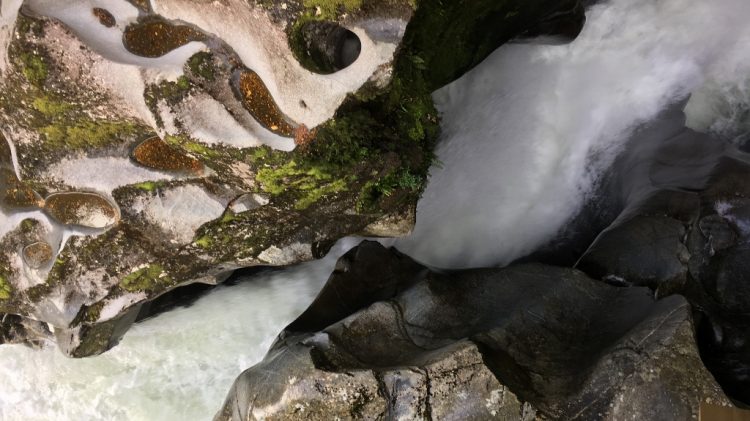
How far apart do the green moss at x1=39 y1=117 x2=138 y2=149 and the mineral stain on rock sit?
0.47 m

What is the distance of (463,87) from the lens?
16.2 ft

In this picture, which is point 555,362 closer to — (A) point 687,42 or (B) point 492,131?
(B) point 492,131

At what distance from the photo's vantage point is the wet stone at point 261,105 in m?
2.86

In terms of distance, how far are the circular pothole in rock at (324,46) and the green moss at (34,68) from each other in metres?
1.30

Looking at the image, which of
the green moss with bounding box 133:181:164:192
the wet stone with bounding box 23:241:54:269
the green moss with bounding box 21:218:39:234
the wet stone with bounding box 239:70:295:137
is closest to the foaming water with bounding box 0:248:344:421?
the wet stone with bounding box 23:241:54:269

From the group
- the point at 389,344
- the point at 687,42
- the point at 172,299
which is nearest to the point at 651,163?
the point at 687,42

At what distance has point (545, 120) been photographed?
5.03 metres

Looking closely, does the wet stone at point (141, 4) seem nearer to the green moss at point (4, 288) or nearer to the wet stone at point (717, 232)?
the green moss at point (4, 288)

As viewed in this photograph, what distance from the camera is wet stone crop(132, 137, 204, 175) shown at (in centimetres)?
331

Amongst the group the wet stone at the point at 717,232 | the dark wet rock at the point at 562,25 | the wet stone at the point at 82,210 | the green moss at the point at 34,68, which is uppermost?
the green moss at the point at 34,68

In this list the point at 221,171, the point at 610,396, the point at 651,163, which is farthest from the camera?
the point at 651,163

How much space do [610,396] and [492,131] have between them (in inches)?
107

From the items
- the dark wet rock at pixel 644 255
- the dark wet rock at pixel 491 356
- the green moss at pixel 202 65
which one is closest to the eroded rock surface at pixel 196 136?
the green moss at pixel 202 65

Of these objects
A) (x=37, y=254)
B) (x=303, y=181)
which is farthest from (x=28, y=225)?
(x=303, y=181)
